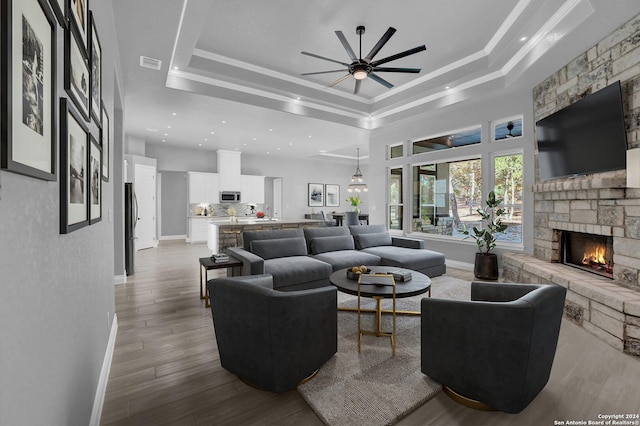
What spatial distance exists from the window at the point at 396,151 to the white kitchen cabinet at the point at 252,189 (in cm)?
505

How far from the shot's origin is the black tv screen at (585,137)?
320cm

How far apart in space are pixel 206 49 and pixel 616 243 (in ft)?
18.8

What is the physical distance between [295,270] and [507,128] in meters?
4.49

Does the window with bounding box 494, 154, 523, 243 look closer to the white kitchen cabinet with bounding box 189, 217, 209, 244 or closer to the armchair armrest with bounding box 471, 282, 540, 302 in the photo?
the armchair armrest with bounding box 471, 282, 540, 302

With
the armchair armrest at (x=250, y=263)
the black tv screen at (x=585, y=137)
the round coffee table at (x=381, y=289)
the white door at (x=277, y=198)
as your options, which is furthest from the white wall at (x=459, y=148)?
the white door at (x=277, y=198)

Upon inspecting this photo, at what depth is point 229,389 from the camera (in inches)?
84.6

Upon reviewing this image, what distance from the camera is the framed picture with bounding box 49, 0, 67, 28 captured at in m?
1.04

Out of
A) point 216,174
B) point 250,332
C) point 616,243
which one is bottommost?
point 250,332

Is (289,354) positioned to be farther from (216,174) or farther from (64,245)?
(216,174)

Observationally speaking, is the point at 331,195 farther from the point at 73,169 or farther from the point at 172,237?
the point at 73,169

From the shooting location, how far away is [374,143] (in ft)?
25.8

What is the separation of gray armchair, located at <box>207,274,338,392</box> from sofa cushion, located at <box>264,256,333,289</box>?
1553mm

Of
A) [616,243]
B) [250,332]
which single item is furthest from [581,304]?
[250,332]

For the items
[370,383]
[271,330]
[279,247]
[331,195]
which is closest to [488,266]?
[279,247]
